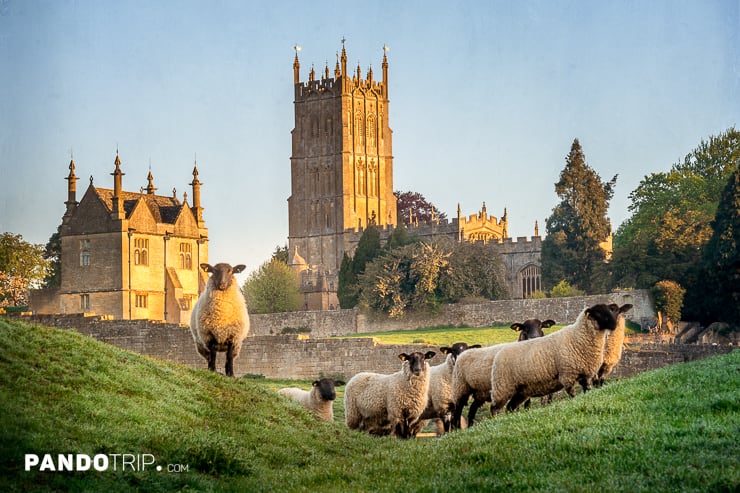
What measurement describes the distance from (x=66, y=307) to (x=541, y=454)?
57204 millimetres

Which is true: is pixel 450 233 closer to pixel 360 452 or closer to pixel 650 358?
pixel 650 358

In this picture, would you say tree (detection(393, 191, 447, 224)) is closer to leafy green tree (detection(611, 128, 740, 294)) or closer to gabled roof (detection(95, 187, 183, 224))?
leafy green tree (detection(611, 128, 740, 294))

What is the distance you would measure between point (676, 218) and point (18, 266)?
117 ft

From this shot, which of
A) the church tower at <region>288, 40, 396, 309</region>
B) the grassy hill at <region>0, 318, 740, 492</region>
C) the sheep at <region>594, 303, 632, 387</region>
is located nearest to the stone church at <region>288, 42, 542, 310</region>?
the church tower at <region>288, 40, 396, 309</region>

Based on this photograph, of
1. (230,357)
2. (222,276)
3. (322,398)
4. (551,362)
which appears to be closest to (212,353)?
(230,357)

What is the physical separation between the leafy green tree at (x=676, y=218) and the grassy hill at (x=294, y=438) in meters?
43.5

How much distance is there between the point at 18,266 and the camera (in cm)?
6594

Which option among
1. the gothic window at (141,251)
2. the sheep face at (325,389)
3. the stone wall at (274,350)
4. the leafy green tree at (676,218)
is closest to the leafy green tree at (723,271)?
the leafy green tree at (676,218)

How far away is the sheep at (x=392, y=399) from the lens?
71.0 feet

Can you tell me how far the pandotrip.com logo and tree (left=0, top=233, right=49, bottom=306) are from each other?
50608 millimetres

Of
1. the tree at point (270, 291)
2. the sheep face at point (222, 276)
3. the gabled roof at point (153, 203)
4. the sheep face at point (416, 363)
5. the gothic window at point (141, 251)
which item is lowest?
the sheep face at point (416, 363)

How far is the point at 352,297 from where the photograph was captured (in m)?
81.6

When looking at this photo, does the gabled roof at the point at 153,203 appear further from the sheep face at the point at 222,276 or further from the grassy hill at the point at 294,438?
the grassy hill at the point at 294,438

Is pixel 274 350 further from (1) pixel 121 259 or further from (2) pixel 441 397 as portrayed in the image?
(2) pixel 441 397
